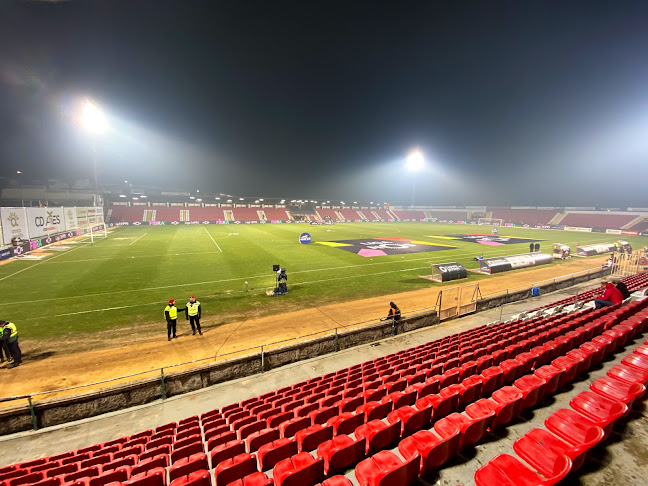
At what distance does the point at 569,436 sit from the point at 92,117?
226 feet

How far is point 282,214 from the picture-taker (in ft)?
358

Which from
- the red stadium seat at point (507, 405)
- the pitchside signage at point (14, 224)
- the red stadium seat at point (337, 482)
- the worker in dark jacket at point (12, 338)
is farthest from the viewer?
the pitchside signage at point (14, 224)

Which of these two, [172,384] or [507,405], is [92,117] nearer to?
[172,384]

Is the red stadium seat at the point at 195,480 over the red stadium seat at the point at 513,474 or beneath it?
beneath

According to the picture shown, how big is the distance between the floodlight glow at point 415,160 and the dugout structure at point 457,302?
284 feet

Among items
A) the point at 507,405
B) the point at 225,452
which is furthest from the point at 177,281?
the point at 507,405

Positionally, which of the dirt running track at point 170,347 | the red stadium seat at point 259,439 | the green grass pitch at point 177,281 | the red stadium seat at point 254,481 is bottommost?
the dirt running track at point 170,347

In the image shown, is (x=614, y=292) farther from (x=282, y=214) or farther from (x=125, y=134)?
(x=282, y=214)

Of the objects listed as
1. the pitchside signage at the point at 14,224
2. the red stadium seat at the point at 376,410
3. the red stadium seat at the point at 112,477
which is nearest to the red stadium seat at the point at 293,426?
Result: the red stadium seat at the point at 376,410

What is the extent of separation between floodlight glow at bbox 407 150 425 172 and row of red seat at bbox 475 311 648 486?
333 ft

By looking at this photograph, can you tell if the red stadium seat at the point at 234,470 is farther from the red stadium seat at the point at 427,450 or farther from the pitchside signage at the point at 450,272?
the pitchside signage at the point at 450,272

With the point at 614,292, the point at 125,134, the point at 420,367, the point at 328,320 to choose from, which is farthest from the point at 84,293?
the point at 125,134

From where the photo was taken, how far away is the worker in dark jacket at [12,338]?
10836mm

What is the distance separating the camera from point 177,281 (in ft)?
78.0
